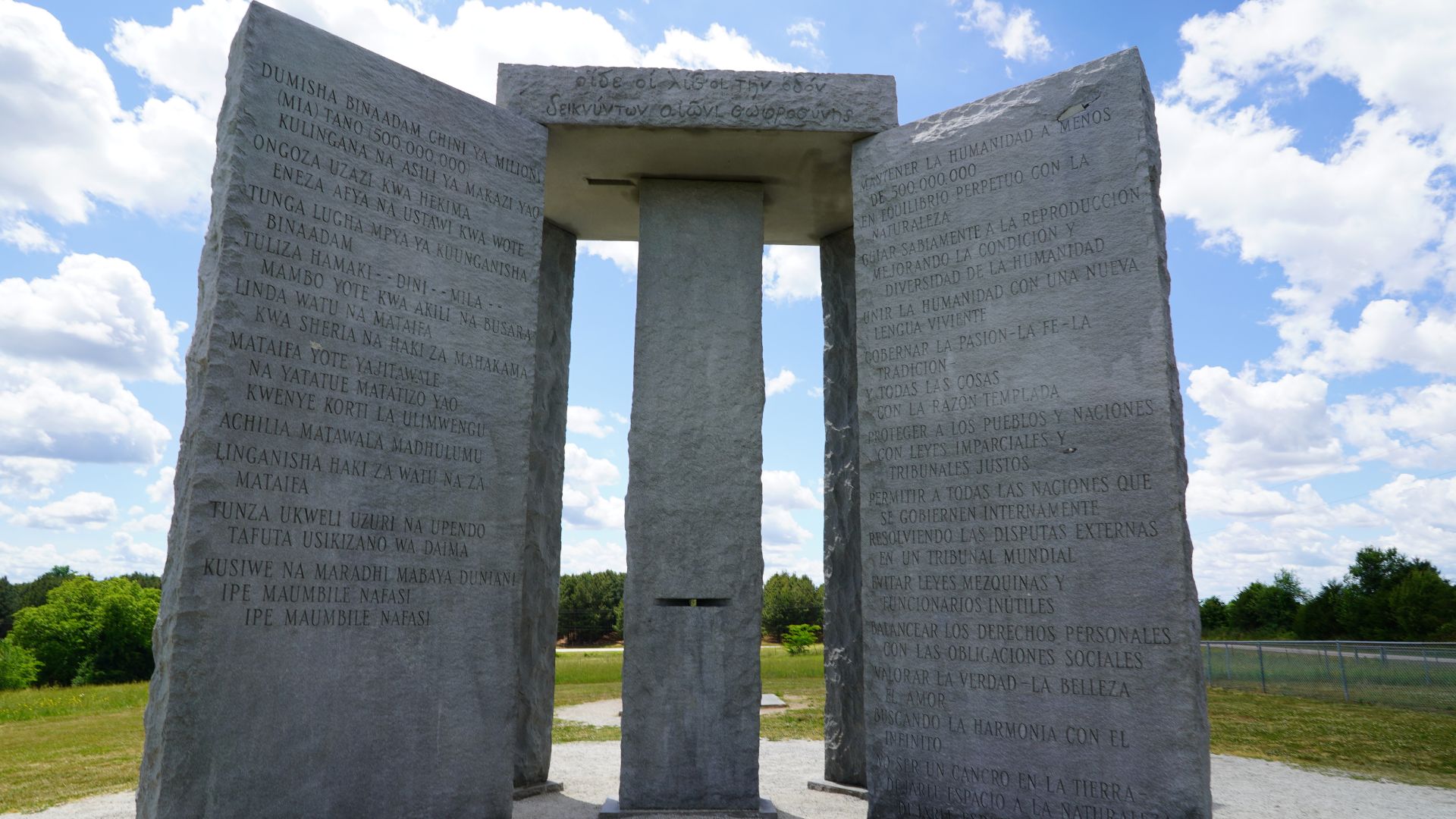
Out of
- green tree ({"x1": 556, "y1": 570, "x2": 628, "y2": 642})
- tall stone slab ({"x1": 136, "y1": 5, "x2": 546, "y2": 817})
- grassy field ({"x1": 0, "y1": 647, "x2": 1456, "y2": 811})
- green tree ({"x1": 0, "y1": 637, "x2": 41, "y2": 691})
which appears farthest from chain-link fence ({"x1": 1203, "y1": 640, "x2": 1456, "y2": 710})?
green tree ({"x1": 0, "y1": 637, "x2": 41, "y2": 691})

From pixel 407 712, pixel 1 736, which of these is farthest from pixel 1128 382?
pixel 1 736

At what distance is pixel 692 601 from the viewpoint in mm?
7508

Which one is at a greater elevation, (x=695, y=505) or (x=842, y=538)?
(x=695, y=505)

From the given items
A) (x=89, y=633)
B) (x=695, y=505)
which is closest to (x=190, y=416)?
(x=695, y=505)

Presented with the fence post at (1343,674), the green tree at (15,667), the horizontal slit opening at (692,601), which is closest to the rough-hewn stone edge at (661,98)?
the horizontal slit opening at (692,601)

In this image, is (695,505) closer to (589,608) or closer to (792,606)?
(792,606)

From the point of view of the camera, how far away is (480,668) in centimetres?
635

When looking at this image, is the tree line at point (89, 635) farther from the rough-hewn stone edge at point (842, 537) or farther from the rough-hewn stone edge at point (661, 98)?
the rough-hewn stone edge at point (661, 98)

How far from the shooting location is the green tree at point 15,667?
2688 centimetres

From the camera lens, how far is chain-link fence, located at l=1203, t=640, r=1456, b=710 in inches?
584

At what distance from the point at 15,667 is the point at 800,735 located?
28667 millimetres

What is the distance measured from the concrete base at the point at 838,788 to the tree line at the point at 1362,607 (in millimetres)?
22437

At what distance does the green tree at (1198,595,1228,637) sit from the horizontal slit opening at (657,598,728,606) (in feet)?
146

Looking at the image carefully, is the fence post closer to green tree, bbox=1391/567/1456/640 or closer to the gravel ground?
the gravel ground
